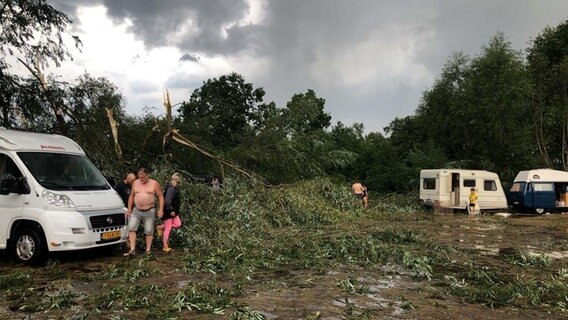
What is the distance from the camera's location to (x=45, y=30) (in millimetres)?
15109

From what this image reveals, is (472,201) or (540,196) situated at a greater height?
(540,196)

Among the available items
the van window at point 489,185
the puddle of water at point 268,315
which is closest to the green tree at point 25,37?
the puddle of water at point 268,315

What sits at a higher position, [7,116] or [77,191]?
[7,116]

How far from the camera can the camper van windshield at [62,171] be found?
8.98m

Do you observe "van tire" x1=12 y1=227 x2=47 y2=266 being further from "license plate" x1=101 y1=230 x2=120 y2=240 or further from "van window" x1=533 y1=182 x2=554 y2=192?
"van window" x1=533 y1=182 x2=554 y2=192

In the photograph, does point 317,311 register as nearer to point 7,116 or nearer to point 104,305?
point 104,305

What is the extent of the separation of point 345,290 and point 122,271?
3.72m

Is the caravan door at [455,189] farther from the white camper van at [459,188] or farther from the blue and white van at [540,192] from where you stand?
the blue and white van at [540,192]

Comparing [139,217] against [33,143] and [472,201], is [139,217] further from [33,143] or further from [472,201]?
[472,201]

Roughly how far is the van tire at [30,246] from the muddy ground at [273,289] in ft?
0.75

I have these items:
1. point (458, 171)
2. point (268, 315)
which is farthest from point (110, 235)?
point (458, 171)

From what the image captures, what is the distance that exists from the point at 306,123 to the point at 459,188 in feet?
33.6

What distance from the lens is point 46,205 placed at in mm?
8453

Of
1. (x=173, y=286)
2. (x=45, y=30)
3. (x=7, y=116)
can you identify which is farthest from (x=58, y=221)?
(x=45, y=30)
